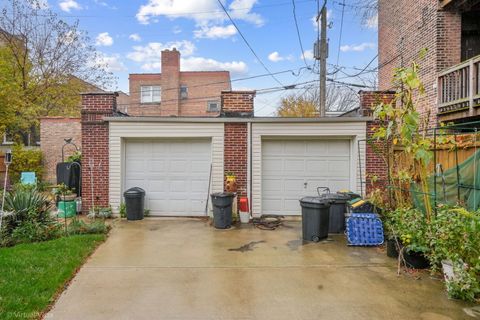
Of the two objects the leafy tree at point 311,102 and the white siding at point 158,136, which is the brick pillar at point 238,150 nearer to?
the white siding at point 158,136

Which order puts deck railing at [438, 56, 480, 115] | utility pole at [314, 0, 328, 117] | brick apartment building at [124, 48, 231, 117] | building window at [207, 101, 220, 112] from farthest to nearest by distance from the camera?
1. building window at [207, 101, 220, 112]
2. brick apartment building at [124, 48, 231, 117]
3. utility pole at [314, 0, 328, 117]
4. deck railing at [438, 56, 480, 115]

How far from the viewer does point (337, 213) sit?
7.33 metres

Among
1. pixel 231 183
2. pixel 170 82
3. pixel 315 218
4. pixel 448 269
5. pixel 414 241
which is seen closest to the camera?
pixel 448 269

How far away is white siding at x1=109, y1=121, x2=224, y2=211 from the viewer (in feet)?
29.0

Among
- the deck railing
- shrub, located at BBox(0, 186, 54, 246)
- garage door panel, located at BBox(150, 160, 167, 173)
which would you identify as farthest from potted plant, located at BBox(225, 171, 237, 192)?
the deck railing

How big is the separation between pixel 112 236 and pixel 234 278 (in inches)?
133

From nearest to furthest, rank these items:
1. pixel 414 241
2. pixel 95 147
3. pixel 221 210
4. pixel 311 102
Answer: pixel 414 241
pixel 221 210
pixel 95 147
pixel 311 102

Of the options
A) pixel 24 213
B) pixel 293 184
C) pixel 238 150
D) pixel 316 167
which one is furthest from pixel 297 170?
pixel 24 213

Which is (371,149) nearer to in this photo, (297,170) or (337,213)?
(297,170)

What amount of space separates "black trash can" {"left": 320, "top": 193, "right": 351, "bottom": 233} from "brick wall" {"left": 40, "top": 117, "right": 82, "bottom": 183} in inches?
494

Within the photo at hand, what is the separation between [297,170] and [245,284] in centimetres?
503

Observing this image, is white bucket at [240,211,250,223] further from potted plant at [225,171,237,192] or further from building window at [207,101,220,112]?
building window at [207,101,220,112]

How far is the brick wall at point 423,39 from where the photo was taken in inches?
388

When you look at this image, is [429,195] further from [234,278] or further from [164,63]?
[164,63]
